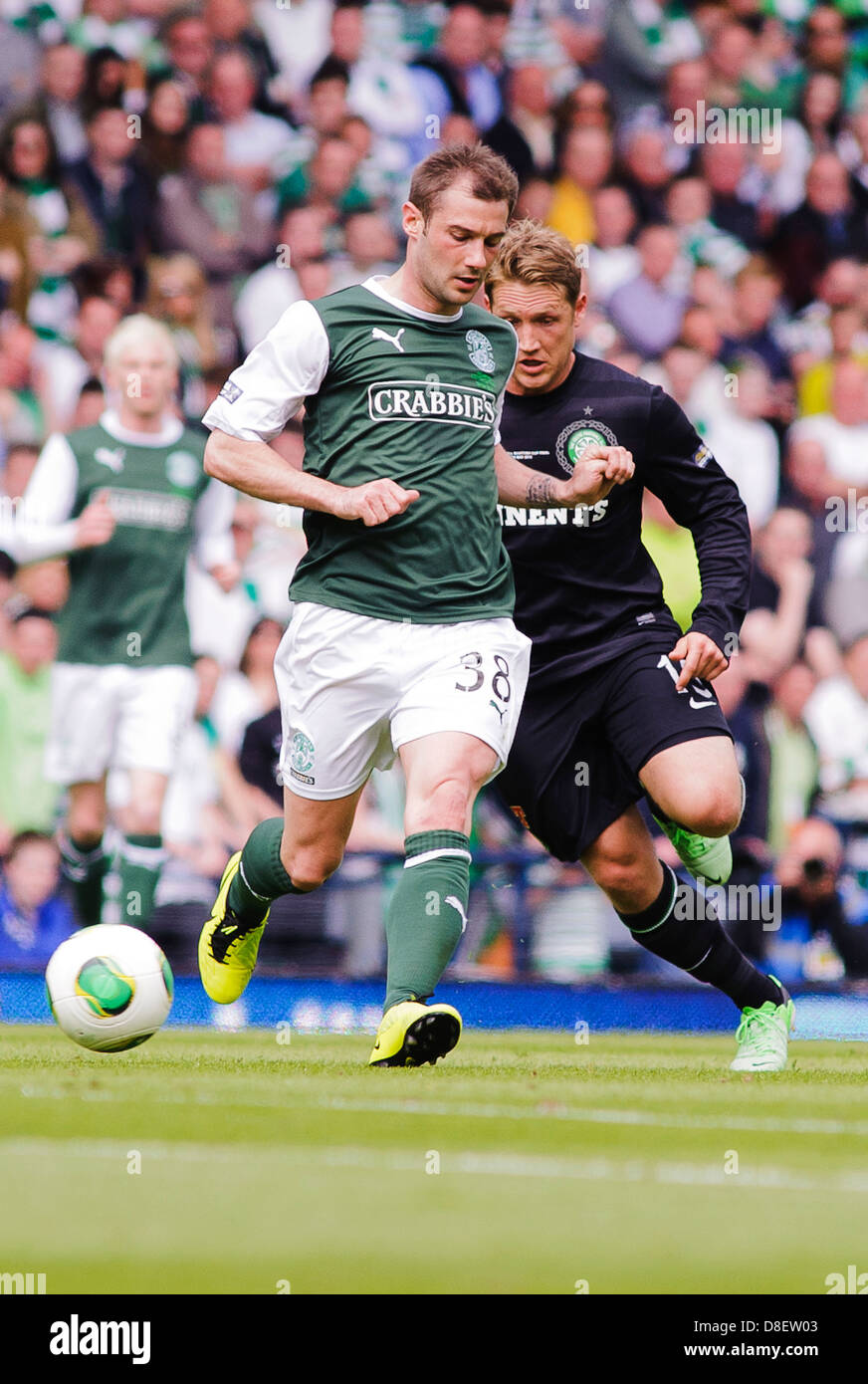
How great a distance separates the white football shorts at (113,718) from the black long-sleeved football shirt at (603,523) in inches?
116

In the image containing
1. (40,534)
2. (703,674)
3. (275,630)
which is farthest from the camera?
(275,630)

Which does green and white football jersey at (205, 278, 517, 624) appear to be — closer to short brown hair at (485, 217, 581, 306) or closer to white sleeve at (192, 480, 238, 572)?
short brown hair at (485, 217, 581, 306)

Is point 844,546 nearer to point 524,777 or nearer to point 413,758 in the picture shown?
point 524,777

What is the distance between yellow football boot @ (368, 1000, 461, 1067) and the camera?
481 cm

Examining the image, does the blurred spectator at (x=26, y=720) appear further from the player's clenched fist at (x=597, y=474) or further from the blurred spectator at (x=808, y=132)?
the blurred spectator at (x=808, y=132)

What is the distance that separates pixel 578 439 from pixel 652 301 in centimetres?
563

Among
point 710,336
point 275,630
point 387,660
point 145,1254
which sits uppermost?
point 710,336

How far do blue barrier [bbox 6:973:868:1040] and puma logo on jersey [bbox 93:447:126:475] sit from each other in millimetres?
2291

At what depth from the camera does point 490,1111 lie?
198 inches

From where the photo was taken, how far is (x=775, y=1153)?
438cm

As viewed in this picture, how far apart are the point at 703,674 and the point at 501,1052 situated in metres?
2.02

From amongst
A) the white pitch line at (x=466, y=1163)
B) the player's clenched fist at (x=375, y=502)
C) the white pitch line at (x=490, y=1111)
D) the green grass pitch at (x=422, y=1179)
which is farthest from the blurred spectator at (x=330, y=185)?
the white pitch line at (x=466, y=1163)

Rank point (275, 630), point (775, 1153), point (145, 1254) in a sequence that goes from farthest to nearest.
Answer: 1. point (275, 630)
2. point (775, 1153)
3. point (145, 1254)

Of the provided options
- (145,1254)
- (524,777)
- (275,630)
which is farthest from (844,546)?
(145,1254)
